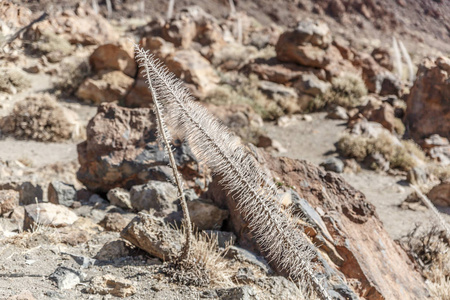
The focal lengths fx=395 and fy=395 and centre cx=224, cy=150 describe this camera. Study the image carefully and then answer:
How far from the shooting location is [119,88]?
13086 mm

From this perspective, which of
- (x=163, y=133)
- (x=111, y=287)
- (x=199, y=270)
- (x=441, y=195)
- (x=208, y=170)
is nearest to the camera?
(x=163, y=133)

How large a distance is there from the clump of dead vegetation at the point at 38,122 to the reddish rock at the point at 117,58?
11.8 ft

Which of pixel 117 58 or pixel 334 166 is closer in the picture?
pixel 334 166

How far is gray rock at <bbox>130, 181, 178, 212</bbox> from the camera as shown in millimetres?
4742

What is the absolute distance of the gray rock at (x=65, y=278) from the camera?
8.83 ft

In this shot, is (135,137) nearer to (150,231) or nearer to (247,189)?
(150,231)

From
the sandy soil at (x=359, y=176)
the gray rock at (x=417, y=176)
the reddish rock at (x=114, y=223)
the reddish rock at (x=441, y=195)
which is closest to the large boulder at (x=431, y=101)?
the sandy soil at (x=359, y=176)

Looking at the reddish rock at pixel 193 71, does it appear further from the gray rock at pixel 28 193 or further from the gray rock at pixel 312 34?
the gray rock at pixel 28 193

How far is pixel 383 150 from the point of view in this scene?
9.55 metres

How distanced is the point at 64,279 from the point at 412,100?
11.7 metres

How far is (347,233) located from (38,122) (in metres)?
9.09

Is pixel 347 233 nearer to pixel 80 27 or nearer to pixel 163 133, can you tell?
pixel 163 133

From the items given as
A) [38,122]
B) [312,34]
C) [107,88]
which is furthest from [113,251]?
[312,34]

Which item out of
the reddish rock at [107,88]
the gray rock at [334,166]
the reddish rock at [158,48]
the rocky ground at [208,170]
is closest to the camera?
the rocky ground at [208,170]
